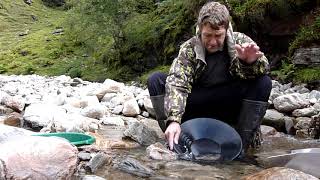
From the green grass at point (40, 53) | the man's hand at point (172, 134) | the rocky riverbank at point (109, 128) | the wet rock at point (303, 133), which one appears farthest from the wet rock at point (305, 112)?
the green grass at point (40, 53)

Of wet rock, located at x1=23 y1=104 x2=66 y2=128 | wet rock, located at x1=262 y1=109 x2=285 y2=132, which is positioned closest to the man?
wet rock, located at x1=262 y1=109 x2=285 y2=132

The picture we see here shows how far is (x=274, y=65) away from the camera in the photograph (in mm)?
7945

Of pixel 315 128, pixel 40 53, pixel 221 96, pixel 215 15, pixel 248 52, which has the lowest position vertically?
pixel 40 53

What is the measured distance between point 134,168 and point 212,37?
1017 millimetres

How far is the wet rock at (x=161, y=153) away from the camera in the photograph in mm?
3160

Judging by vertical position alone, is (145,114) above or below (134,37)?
below

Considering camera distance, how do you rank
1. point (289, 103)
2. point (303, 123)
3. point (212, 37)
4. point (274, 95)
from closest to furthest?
point (212, 37) < point (303, 123) < point (289, 103) < point (274, 95)

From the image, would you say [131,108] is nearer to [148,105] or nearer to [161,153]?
[148,105]

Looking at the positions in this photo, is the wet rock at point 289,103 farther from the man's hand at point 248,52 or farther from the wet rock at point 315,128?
the man's hand at point 248,52

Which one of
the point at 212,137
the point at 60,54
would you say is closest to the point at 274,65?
the point at 212,137

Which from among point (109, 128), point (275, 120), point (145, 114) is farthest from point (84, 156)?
point (145, 114)

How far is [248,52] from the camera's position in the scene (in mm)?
2961

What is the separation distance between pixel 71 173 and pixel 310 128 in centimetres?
281

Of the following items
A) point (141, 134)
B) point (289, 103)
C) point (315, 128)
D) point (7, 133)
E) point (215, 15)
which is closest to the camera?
point (7, 133)
